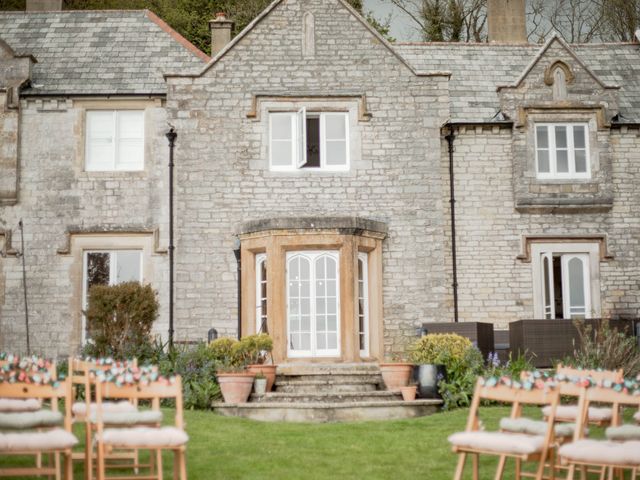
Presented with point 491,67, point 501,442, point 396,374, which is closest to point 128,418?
point 501,442

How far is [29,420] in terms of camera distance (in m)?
8.16

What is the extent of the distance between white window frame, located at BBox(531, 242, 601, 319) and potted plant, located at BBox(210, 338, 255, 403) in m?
6.55

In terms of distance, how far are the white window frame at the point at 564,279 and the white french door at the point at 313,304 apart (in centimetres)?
443

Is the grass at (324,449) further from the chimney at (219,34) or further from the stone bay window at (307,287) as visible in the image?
the chimney at (219,34)

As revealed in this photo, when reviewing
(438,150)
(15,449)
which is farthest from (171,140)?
(15,449)

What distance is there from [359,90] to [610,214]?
569cm

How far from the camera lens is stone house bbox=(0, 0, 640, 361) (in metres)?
19.7

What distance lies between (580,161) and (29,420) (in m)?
15.4

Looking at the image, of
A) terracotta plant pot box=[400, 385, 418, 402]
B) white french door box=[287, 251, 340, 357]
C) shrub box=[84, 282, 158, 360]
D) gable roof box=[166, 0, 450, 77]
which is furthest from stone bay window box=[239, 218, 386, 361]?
gable roof box=[166, 0, 450, 77]

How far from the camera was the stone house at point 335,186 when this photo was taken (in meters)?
19.7

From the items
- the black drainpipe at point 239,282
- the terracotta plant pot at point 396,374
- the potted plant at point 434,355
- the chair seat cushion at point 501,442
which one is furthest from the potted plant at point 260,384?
the chair seat cushion at point 501,442

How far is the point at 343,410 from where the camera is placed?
15164 millimetres

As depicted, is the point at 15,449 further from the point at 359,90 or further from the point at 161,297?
the point at 359,90

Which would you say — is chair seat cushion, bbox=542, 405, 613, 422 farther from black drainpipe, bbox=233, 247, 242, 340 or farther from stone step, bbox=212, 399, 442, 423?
black drainpipe, bbox=233, 247, 242, 340
